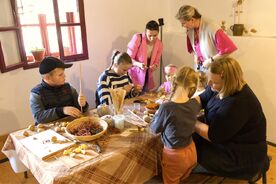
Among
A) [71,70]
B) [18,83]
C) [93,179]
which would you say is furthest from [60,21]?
[93,179]

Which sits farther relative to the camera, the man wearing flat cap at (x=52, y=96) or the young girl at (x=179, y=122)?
the man wearing flat cap at (x=52, y=96)

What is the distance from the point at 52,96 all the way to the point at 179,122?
108 cm

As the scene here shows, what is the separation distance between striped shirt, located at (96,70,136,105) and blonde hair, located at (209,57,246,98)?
0.99 metres

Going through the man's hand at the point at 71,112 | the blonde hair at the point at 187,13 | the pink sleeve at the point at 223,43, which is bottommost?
the man's hand at the point at 71,112

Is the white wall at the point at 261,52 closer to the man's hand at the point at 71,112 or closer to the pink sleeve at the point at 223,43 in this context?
the pink sleeve at the point at 223,43

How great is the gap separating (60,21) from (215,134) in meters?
2.22

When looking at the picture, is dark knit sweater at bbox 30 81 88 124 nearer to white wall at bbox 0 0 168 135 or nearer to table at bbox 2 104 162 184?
table at bbox 2 104 162 184

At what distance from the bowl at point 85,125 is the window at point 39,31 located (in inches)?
48.1

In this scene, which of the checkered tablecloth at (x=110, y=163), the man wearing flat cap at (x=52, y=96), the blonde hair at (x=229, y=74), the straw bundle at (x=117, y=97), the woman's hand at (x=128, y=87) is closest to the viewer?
the checkered tablecloth at (x=110, y=163)

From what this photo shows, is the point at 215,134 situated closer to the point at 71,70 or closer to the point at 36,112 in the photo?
the point at 36,112

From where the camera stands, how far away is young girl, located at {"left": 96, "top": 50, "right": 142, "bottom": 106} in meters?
2.33

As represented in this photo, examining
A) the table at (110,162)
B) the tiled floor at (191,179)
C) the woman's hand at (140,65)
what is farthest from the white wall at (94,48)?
the table at (110,162)

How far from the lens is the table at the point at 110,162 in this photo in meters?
1.31

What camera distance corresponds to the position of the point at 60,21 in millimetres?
2984
